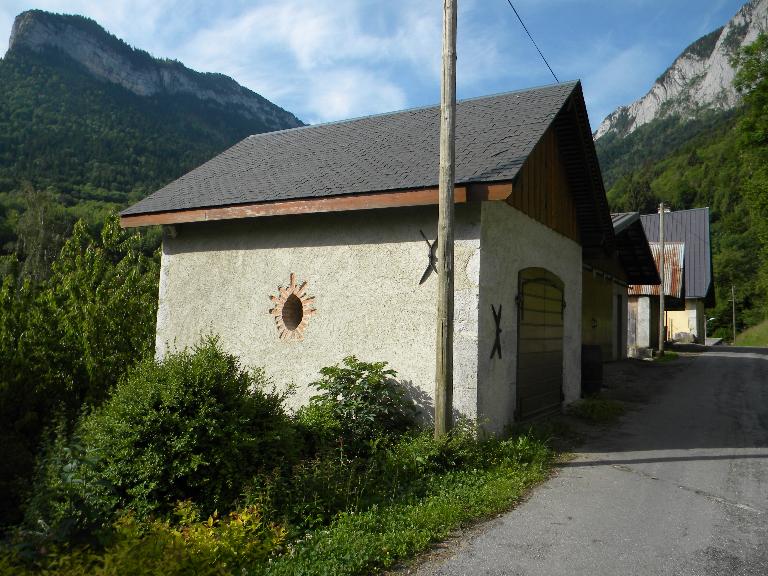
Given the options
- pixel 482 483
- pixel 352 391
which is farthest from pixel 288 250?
pixel 482 483

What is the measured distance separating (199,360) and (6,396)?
477 cm

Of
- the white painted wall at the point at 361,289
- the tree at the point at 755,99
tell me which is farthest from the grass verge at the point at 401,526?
the tree at the point at 755,99

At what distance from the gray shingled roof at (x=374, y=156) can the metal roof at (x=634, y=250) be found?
752cm

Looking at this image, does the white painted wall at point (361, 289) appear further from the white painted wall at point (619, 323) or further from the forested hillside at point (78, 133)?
the forested hillside at point (78, 133)

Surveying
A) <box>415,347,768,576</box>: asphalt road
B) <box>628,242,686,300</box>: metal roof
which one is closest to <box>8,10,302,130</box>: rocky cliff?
<box>628,242,686,300</box>: metal roof

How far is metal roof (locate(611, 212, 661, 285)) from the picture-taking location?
1712cm

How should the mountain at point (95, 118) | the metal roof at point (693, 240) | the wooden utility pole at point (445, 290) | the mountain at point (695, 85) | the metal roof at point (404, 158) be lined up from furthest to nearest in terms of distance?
the mountain at point (695, 85) → the mountain at point (95, 118) → the metal roof at point (693, 240) → the metal roof at point (404, 158) → the wooden utility pole at point (445, 290)

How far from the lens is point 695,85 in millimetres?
137000

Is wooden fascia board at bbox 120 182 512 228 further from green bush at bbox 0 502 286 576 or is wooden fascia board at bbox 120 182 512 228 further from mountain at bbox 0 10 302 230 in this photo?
mountain at bbox 0 10 302 230

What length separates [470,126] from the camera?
9.34 m

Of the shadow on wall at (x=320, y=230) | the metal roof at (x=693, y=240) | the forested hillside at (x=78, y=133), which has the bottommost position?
the shadow on wall at (x=320, y=230)

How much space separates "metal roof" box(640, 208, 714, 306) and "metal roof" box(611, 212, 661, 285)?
16678mm

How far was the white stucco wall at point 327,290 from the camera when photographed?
24.5ft

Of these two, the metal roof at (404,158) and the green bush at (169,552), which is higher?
the metal roof at (404,158)
